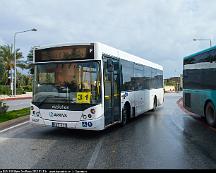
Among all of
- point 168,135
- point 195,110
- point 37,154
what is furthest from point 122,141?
point 195,110

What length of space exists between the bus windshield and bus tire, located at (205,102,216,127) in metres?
5.18

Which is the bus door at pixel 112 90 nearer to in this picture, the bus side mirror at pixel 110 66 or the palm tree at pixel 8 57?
the bus side mirror at pixel 110 66

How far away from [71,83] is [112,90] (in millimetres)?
1863

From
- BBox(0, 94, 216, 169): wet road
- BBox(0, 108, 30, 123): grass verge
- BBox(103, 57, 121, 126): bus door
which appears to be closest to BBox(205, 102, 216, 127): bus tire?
BBox(0, 94, 216, 169): wet road

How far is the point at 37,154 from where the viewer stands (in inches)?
318

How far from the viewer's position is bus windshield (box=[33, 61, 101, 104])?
10.2m

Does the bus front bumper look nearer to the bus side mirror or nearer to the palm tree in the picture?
the bus side mirror

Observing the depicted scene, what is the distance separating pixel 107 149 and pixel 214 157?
107 inches

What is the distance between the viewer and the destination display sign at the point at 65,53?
10.4 m

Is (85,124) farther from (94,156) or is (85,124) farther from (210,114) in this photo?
(210,114)

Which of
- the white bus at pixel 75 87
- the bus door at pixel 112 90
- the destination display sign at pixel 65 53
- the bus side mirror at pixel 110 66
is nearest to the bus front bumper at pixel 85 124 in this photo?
the white bus at pixel 75 87

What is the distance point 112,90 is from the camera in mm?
11625

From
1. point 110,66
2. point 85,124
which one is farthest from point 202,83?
point 85,124

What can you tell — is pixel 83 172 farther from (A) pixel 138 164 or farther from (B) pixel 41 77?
(B) pixel 41 77
